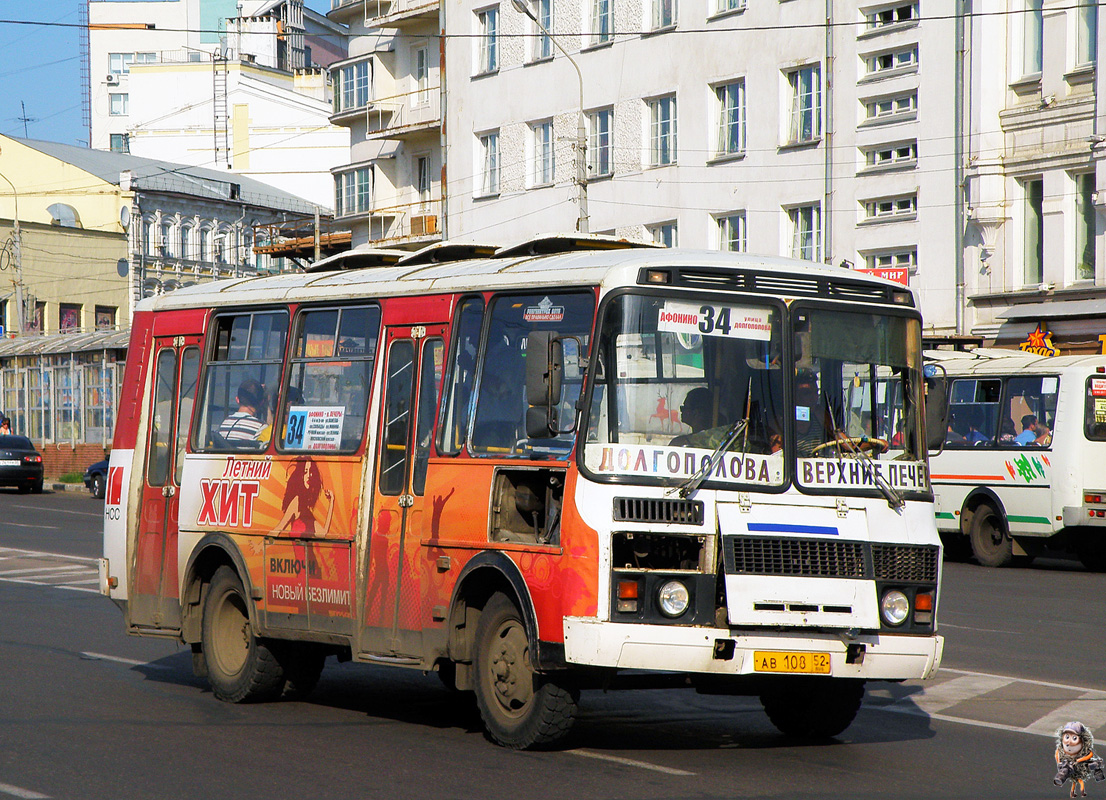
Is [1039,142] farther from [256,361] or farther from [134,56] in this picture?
[134,56]

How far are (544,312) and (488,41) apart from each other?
39.1 meters

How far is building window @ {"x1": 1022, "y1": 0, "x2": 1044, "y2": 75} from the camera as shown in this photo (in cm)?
3269

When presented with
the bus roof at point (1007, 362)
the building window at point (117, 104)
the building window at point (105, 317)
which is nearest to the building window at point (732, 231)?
the bus roof at point (1007, 362)

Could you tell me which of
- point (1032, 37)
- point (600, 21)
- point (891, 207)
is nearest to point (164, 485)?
point (1032, 37)

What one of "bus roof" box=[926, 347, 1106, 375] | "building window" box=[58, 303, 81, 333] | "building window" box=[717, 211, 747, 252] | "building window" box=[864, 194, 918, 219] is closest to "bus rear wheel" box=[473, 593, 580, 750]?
"bus roof" box=[926, 347, 1106, 375]

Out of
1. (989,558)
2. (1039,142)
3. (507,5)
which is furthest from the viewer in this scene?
(507,5)

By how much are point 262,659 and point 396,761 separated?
2488 mm

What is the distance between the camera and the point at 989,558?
2402cm

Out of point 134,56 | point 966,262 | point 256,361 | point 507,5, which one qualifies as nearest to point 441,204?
point 507,5

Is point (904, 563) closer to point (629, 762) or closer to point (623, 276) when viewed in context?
point (629, 762)

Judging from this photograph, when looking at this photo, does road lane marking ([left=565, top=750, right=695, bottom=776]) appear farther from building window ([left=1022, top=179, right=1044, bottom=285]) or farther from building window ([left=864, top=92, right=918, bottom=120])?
building window ([left=864, top=92, right=918, bottom=120])

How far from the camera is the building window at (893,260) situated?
34.7 m

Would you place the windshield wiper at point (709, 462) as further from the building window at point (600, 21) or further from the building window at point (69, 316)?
the building window at point (69, 316)

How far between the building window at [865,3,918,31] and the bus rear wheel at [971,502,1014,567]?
14.3 m
